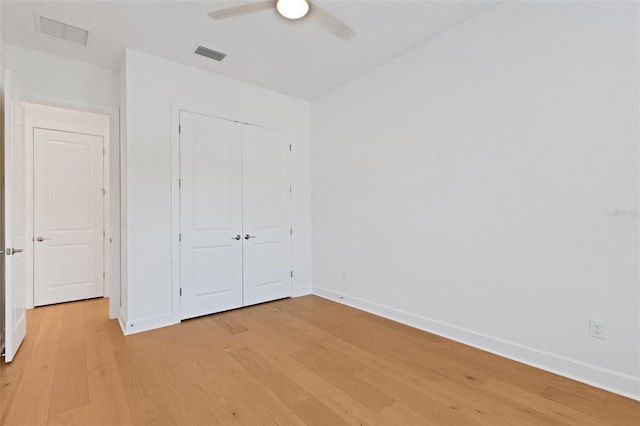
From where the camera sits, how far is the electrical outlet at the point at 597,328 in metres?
2.08

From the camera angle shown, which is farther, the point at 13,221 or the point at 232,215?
the point at 232,215

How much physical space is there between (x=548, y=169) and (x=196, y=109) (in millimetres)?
3520

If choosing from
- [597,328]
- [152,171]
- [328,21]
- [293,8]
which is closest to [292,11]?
[293,8]

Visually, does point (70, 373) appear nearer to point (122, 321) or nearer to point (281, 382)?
point (122, 321)

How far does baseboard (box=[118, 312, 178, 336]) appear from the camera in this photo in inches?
121

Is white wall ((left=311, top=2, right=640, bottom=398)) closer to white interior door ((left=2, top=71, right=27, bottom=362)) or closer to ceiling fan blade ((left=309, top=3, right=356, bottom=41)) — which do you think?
ceiling fan blade ((left=309, top=3, right=356, bottom=41))

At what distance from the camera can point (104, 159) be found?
4516mm

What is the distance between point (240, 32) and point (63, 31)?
1604 mm

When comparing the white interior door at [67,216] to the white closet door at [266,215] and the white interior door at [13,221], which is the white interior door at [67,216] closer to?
the white interior door at [13,221]

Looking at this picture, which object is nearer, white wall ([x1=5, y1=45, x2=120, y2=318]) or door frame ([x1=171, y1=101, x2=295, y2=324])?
white wall ([x1=5, y1=45, x2=120, y2=318])

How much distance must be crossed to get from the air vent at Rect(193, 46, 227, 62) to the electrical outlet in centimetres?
400

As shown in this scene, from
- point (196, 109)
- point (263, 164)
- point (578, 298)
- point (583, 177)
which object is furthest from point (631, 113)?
point (196, 109)

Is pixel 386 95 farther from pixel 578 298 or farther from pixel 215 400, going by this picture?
pixel 215 400

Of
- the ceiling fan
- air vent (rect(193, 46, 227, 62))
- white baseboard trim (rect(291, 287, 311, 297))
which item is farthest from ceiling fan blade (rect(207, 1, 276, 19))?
white baseboard trim (rect(291, 287, 311, 297))
